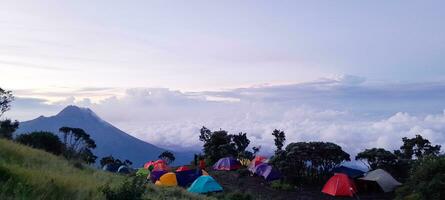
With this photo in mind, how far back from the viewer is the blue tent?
1356 inches

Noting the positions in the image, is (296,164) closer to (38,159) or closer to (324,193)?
(324,193)

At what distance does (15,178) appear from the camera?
8039 mm

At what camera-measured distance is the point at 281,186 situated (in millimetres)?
30938

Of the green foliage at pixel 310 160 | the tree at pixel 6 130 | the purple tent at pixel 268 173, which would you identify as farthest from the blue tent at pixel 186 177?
the tree at pixel 6 130

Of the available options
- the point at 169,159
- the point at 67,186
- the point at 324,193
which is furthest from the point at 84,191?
the point at 169,159

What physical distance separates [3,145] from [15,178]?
6.34 metres

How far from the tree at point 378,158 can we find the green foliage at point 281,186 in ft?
22.4

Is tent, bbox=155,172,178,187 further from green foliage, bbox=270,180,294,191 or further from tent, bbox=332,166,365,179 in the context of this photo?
tent, bbox=332,166,365,179

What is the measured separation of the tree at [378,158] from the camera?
111 feet

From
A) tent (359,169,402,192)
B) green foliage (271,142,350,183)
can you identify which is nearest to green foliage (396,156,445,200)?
tent (359,169,402,192)

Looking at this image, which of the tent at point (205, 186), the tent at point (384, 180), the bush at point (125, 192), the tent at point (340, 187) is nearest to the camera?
the bush at point (125, 192)

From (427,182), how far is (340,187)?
7.98 metres

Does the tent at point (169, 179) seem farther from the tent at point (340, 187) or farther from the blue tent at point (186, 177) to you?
the tent at point (340, 187)

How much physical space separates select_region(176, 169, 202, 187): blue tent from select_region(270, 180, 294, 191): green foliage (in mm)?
5891
